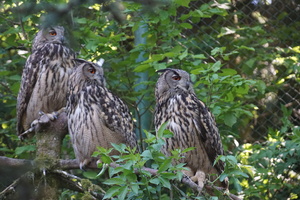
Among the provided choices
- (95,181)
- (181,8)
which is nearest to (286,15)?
(181,8)

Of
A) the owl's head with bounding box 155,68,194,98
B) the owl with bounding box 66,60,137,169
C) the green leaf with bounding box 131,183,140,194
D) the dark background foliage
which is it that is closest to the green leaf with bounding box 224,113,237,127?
the dark background foliage

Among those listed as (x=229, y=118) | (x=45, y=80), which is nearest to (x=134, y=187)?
(x=229, y=118)

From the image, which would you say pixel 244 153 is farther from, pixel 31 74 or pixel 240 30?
pixel 31 74

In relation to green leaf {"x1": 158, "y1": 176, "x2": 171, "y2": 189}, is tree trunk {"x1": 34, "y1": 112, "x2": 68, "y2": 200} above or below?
below

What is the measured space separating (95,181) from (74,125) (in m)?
1.01

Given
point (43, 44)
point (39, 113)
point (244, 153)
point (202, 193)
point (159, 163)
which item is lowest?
point (244, 153)

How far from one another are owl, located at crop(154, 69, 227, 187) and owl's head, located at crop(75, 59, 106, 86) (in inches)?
16.8

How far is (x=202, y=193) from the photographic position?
274 cm

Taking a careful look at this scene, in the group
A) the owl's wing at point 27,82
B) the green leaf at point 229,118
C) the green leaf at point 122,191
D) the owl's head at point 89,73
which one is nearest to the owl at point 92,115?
the owl's head at point 89,73

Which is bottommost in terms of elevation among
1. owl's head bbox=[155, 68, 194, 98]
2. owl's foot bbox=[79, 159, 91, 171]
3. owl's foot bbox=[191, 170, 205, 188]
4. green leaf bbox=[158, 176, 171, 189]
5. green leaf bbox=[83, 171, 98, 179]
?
owl's foot bbox=[191, 170, 205, 188]

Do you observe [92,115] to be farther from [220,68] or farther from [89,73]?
[220,68]

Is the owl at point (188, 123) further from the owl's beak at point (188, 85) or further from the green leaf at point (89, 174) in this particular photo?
the green leaf at point (89, 174)

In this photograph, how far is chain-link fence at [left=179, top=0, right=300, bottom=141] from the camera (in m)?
4.97

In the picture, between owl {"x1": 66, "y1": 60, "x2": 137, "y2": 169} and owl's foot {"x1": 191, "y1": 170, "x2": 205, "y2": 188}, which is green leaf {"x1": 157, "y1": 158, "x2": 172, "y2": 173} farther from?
owl's foot {"x1": 191, "y1": 170, "x2": 205, "y2": 188}
